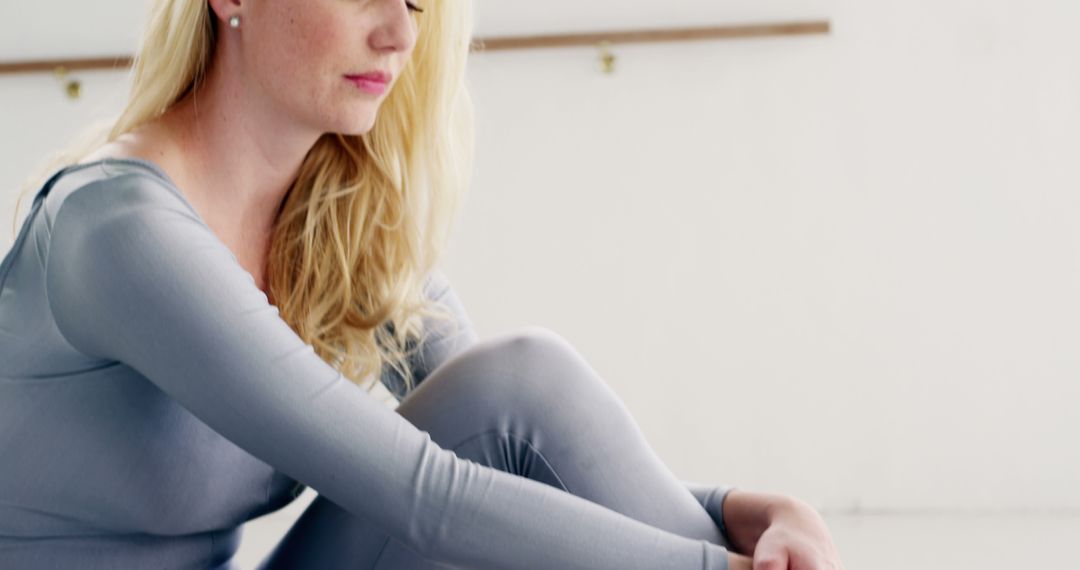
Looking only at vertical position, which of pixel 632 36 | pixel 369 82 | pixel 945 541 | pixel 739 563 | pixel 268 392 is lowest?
pixel 945 541

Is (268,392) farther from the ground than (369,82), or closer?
closer

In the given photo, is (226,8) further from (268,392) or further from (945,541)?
(945,541)

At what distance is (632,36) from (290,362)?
6.12ft

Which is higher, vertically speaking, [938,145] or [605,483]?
[938,145]

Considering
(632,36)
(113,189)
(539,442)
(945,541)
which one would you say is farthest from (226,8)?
(945,541)

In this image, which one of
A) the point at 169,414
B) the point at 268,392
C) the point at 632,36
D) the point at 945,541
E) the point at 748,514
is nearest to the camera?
the point at 268,392

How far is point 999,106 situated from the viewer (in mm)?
2578

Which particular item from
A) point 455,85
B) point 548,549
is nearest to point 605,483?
point 548,549

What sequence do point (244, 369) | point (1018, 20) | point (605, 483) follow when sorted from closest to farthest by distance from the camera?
point (244, 369), point (605, 483), point (1018, 20)

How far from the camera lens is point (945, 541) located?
2.36 metres

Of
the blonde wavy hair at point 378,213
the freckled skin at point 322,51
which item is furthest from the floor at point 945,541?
the freckled skin at point 322,51

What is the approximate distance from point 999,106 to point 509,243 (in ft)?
3.38

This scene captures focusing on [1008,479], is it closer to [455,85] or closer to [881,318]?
[881,318]

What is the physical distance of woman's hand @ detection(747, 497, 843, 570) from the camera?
972 millimetres
